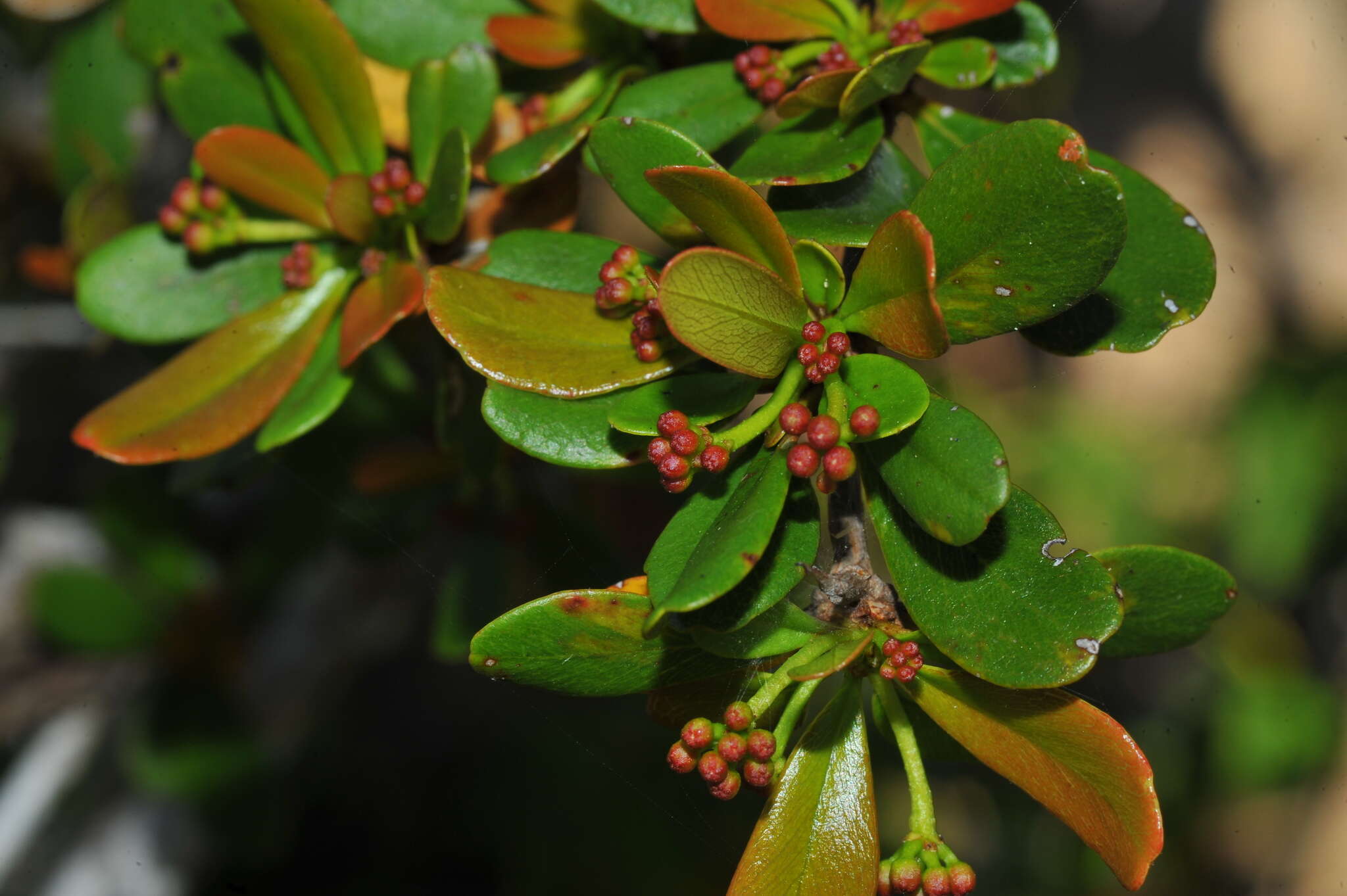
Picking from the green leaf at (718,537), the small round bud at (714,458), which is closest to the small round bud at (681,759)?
the green leaf at (718,537)

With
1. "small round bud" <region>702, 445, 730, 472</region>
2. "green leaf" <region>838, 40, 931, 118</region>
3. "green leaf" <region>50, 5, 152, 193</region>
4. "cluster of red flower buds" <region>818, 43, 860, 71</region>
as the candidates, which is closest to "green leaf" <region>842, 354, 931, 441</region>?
"small round bud" <region>702, 445, 730, 472</region>

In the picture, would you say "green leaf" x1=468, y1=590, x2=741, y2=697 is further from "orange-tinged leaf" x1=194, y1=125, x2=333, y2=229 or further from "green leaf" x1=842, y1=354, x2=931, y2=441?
"orange-tinged leaf" x1=194, y1=125, x2=333, y2=229

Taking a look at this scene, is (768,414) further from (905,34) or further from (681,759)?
(905,34)

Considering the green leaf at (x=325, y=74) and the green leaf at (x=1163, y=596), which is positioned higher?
the green leaf at (x=325, y=74)

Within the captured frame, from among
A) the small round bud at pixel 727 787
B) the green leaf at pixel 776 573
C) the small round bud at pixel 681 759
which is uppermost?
the green leaf at pixel 776 573

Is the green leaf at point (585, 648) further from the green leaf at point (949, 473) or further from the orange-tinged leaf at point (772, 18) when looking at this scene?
the orange-tinged leaf at point (772, 18)

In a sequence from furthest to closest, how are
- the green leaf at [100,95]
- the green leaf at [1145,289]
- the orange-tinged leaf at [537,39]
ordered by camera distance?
the green leaf at [100,95] < the orange-tinged leaf at [537,39] < the green leaf at [1145,289]
